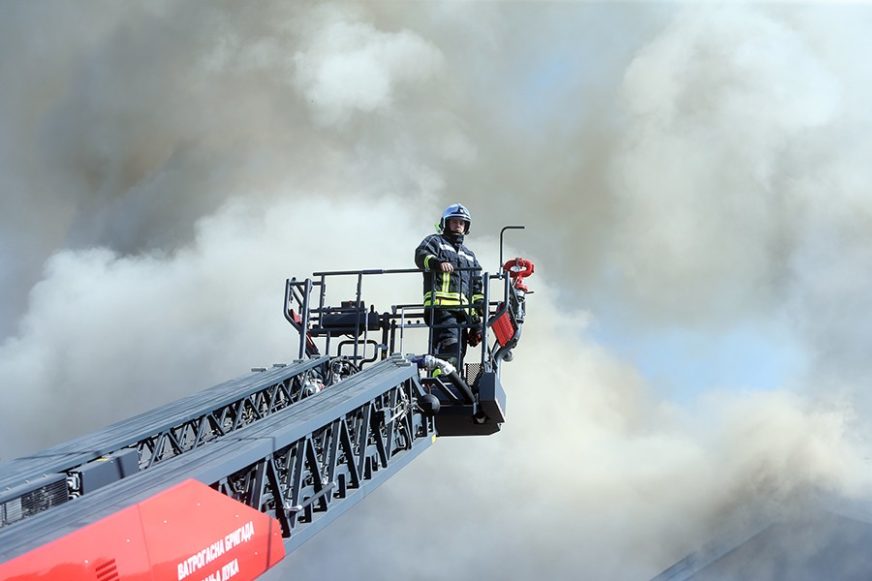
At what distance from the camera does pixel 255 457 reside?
6691mm

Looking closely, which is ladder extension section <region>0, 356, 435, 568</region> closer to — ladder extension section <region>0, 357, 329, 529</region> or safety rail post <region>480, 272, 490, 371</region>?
ladder extension section <region>0, 357, 329, 529</region>

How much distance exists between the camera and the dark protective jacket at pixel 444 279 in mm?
11539

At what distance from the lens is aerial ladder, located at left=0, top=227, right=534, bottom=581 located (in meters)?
5.17

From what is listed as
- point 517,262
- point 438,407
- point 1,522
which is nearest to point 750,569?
point 517,262

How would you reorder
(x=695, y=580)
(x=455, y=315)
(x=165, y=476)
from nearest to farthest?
1. (x=165, y=476)
2. (x=455, y=315)
3. (x=695, y=580)

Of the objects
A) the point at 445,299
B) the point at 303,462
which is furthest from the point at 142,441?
the point at 445,299

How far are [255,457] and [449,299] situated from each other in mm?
5210

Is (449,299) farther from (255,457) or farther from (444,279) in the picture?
(255,457)

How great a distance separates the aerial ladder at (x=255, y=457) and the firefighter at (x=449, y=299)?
144 millimetres

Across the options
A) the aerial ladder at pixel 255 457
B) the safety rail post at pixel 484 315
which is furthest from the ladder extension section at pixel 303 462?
the safety rail post at pixel 484 315

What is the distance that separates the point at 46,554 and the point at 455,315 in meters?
7.42

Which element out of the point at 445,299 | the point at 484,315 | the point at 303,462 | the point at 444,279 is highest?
the point at 444,279

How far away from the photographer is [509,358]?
11734 millimetres

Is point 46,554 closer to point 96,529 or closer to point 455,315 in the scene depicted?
point 96,529
